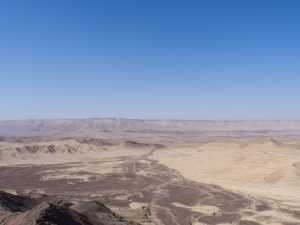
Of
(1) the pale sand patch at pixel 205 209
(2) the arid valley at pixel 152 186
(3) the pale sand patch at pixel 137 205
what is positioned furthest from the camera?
(3) the pale sand patch at pixel 137 205

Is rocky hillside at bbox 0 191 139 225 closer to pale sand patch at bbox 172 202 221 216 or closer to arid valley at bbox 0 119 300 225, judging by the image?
arid valley at bbox 0 119 300 225

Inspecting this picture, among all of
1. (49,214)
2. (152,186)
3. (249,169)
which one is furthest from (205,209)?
(249,169)

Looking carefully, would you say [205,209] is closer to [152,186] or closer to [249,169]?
[152,186]

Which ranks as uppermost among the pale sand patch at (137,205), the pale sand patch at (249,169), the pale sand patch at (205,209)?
the pale sand patch at (249,169)

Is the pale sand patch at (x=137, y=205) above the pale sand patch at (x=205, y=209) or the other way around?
the other way around

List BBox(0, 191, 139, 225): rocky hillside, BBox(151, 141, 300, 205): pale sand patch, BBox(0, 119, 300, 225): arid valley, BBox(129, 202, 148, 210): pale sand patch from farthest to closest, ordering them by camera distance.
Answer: BBox(151, 141, 300, 205): pale sand patch < BBox(129, 202, 148, 210): pale sand patch < BBox(0, 119, 300, 225): arid valley < BBox(0, 191, 139, 225): rocky hillside

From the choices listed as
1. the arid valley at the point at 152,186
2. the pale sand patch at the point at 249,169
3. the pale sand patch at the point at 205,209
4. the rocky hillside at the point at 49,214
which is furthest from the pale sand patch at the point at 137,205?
the pale sand patch at the point at 249,169

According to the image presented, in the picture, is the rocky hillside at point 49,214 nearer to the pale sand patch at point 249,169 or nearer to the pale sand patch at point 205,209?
the pale sand patch at point 205,209

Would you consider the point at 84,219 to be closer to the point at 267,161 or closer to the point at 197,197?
the point at 197,197

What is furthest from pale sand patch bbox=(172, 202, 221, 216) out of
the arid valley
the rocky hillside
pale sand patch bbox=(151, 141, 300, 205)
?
the rocky hillside
